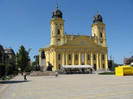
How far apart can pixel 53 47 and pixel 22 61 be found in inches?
573

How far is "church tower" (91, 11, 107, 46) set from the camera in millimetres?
71075

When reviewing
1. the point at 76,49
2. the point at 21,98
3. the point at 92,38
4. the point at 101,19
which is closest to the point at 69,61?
the point at 76,49

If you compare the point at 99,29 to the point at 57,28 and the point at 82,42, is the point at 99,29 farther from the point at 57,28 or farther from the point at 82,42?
the point at 57,28

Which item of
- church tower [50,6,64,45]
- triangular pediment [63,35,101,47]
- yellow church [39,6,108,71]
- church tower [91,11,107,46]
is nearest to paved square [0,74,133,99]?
yellow church [39,6,108,71]

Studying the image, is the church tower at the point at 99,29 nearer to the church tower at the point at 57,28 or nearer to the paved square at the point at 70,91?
the church tower at the point at 57,28

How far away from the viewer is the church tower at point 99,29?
233 ft

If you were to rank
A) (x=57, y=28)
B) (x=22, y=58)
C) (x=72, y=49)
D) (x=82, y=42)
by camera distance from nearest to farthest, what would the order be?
(x=22, y=58) < (x=72, y=49) < (x=57, y=28) < (x=82, y=42)

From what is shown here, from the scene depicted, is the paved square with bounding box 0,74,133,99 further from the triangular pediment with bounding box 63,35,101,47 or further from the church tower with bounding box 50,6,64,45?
the triangular pediment with bounding box 63,35,101,47

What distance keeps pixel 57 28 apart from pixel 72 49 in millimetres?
11315

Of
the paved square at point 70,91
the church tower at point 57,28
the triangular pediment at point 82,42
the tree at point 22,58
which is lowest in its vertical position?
the paved square at point 70,91

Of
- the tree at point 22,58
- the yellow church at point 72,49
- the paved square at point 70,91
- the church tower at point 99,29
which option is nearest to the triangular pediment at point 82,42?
the yellow church at point 72,49

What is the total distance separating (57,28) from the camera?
65625 mm

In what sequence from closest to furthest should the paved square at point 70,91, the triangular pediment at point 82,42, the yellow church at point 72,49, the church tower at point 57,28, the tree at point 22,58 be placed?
1. the paved square at point 70,91
2. the tree at point 22,58
3. the yellow church at point 72,49
4. the church tower at point 57,28
5. the triangular pediment at point 82,42

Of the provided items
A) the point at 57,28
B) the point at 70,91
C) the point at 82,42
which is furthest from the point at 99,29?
the point at 70,91
